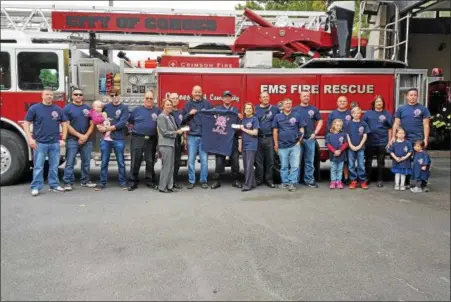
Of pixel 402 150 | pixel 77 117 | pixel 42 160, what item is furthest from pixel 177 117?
pixel 402 150

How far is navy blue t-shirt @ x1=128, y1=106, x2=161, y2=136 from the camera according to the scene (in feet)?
25.7

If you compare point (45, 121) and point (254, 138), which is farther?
point (254, 138)

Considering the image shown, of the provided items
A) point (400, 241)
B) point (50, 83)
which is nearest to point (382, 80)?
point (400, 241)

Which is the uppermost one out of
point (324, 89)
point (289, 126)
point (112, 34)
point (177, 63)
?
point (112, 34)

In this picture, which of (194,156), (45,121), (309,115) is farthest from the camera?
(309,115)

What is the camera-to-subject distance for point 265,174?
833 cm

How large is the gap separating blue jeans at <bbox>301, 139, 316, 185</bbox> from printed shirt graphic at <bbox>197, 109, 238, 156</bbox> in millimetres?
1298

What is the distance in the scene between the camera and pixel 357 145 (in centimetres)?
811

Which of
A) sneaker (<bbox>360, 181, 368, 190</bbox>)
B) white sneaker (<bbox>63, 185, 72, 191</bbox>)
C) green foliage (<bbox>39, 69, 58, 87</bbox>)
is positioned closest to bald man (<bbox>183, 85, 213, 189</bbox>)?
white sneaker (<bbox>63, 185, 72, 191</bbox>)

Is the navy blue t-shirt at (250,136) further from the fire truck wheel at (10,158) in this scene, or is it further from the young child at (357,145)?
the fire truck wheel at (10,158)

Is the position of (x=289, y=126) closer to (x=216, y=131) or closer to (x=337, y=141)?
(x=337, y=141)

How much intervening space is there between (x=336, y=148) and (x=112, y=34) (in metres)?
5.15

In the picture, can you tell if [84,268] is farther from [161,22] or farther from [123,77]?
[161,22]

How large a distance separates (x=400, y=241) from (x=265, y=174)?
3.45m
